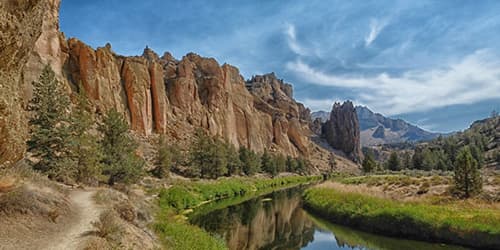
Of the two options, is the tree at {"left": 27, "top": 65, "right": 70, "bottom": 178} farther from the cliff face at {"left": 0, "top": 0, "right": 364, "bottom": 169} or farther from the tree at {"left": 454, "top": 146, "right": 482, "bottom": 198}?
the tree at {"left": 454, "top": 146, "right": 482, "bottom": 198}

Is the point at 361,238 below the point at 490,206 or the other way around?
below

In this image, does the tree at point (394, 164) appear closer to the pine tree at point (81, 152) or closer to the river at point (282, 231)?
the river at point (282, 231)

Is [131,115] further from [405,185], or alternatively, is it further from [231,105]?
[405,185]

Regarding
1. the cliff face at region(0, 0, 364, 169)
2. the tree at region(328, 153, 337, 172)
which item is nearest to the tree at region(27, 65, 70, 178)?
the cliff face at region(0, 0, 364, 169)

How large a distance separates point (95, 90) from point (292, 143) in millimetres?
110770

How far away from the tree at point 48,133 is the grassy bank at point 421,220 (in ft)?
80.7

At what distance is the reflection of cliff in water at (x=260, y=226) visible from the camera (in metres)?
26.6

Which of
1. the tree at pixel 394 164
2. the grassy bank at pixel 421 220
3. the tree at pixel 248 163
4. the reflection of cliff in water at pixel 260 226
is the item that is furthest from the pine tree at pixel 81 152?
the tree at pixel 394 164

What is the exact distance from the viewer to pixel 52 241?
11.9m

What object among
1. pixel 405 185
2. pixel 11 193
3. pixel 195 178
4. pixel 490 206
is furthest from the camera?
pixel 195 178

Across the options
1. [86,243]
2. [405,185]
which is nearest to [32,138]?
[86,243]

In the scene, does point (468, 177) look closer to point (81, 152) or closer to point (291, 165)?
point (81, 152)

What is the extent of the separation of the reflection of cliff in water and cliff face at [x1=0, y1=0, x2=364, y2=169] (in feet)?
60.8

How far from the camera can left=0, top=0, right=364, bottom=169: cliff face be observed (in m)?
7.83
